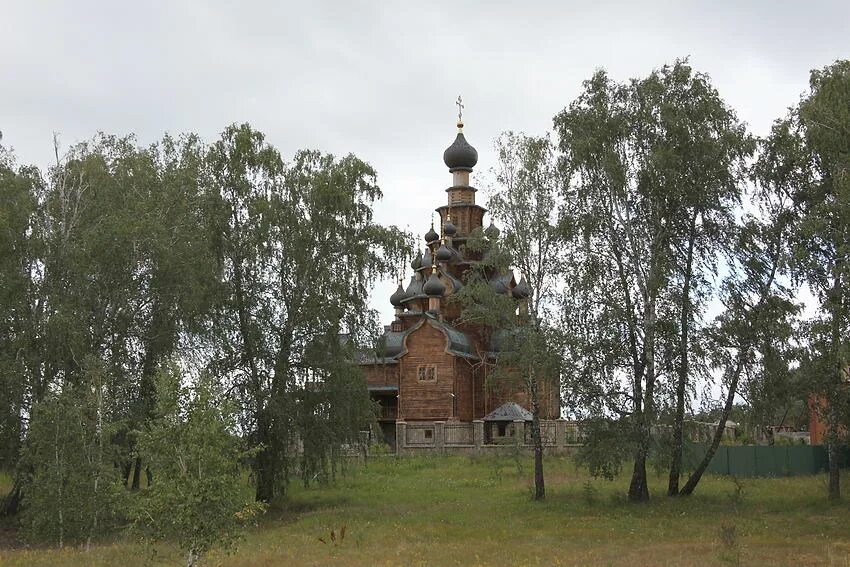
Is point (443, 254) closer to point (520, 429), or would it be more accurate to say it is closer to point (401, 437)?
point (401, 437)

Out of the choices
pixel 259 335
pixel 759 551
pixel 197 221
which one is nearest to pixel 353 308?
pixel 259 335

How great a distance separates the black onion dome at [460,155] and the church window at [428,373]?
44.0 ft

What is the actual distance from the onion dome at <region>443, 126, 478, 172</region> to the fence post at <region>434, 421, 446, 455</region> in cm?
1792

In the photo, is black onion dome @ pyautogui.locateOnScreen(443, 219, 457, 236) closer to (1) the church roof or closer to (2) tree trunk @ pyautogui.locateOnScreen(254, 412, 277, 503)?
(1) the church roof

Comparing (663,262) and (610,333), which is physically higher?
(663,262)

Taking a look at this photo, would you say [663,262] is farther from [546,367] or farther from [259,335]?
[259,335]

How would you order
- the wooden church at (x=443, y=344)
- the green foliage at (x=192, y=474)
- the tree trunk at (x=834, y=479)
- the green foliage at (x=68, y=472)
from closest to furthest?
1. the green foliage at (x=192, y=474)
2. the green foliage at (x=68, y=472)
3. the tree trunk at (x=834, y=479)
4. the wooden church at (x=443, y=344)

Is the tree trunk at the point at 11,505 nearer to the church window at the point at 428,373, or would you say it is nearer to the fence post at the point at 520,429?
the fence post at the point at 520,429

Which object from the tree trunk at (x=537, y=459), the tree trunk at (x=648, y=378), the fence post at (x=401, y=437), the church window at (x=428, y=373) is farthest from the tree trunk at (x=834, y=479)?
the church window at (x=428, y=373)

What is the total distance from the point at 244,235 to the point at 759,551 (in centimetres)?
1688

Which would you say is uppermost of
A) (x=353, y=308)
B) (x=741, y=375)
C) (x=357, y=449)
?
(x=353, y=308)

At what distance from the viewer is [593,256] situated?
88.0 feet

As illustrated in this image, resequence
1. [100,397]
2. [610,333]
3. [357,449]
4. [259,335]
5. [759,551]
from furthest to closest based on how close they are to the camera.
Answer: [357,449] → [259,335] → [610,333] → [100,397] → [759,551]

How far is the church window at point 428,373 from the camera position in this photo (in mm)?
45800
